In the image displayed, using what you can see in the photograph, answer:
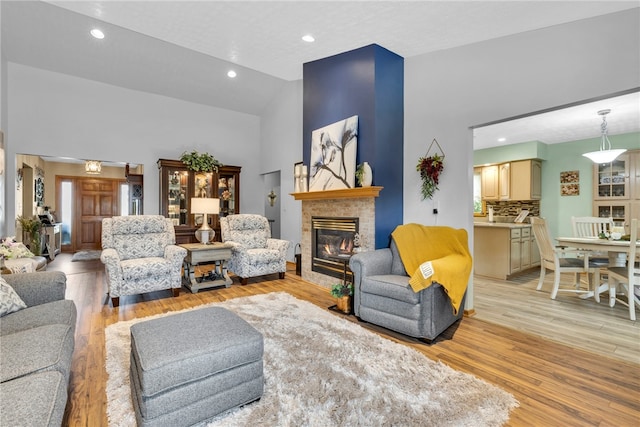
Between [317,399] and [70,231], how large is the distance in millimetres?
9113

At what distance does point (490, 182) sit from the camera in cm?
653

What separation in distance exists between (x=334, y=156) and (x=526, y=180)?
428cm

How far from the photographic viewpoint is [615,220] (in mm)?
5355

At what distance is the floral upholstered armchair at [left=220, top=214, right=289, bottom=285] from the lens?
4.42 metres

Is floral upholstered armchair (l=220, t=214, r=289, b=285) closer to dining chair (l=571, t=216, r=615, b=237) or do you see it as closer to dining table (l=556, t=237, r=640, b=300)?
dining table (l=556, t=237, r=640, b=300)

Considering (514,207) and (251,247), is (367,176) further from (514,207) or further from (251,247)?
(514,207)

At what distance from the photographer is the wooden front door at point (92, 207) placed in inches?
320

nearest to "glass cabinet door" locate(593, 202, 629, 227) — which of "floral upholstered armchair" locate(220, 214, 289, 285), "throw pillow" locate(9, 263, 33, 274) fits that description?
"floral upholstered armchair" locate(220, 214, 289, 285)

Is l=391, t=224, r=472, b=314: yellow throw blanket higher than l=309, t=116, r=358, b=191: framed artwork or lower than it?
lower

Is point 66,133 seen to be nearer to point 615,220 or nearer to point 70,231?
point 70,231

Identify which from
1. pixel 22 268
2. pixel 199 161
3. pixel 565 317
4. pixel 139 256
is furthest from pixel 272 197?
pixel 565 317

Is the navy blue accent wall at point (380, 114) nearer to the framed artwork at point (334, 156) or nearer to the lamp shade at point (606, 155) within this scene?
the framed artwork at point (334, 156)

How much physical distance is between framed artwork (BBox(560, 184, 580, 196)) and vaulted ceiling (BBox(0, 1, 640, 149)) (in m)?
1.29

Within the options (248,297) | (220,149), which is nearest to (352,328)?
(248,297)
